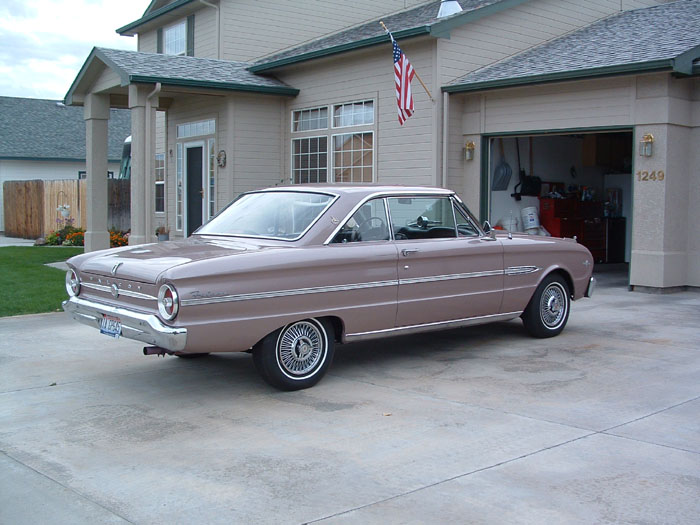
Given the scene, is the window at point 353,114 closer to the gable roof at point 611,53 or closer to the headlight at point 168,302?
the gable roof at point 611,53

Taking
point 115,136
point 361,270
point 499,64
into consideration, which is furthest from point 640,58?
point 115,136

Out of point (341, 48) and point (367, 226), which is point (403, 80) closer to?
point (341, 48)

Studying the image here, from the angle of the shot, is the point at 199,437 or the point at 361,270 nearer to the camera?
the point at 199,437

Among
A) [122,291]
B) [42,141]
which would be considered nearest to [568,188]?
[122,291]

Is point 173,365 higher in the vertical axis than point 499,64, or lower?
lower

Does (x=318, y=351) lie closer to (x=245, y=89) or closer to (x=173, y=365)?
(x=173, y=365)

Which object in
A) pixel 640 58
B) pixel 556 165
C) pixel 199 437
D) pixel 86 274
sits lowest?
pixel 199 437

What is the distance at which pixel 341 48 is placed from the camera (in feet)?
48.1

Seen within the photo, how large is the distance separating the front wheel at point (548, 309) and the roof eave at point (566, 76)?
440 cm

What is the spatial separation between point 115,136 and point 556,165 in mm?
27435

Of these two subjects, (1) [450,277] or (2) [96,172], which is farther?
(2) [96,172]

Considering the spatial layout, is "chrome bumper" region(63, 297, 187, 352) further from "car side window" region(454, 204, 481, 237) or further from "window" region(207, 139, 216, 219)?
"window" region(207, 139, 216, 219)

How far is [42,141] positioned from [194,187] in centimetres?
2012

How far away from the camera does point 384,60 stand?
14375 mm
